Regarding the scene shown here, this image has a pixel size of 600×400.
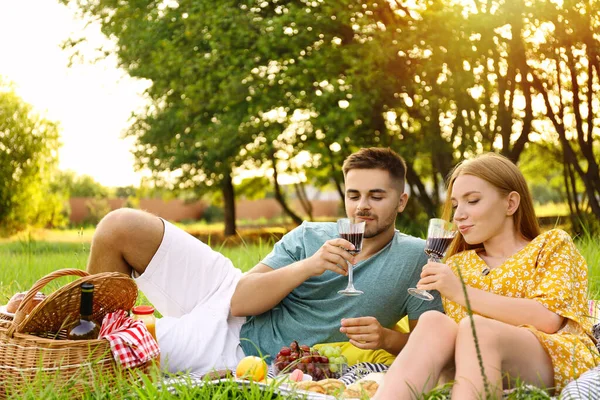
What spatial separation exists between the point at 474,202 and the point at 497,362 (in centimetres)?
97

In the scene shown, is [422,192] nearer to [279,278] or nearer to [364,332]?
[279,278]

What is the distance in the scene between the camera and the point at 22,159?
22750 millimetres

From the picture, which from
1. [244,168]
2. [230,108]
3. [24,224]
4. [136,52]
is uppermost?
[136,52]

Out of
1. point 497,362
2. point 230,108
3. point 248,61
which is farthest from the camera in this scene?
point 230,108

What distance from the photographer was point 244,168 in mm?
17047

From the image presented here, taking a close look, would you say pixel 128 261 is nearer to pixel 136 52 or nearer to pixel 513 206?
pixel 513 206

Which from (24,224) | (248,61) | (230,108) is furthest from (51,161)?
(248,61)

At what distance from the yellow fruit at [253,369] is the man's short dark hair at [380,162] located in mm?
1215

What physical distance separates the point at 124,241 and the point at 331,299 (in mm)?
1209

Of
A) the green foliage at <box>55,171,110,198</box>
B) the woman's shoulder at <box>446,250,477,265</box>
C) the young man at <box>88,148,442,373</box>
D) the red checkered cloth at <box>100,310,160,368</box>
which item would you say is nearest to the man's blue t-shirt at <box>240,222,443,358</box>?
the young man at <box>88,148,442,373</box>

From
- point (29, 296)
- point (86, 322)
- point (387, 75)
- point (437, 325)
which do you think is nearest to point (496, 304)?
point (437, 325)

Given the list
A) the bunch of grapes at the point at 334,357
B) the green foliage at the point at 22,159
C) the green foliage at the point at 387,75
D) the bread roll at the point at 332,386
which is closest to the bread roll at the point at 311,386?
the bread roll at the point at 332,386

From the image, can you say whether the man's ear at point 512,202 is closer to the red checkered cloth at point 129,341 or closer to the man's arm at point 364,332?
the man's arm at point 364,332

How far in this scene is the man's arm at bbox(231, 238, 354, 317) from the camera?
11.6 feet
